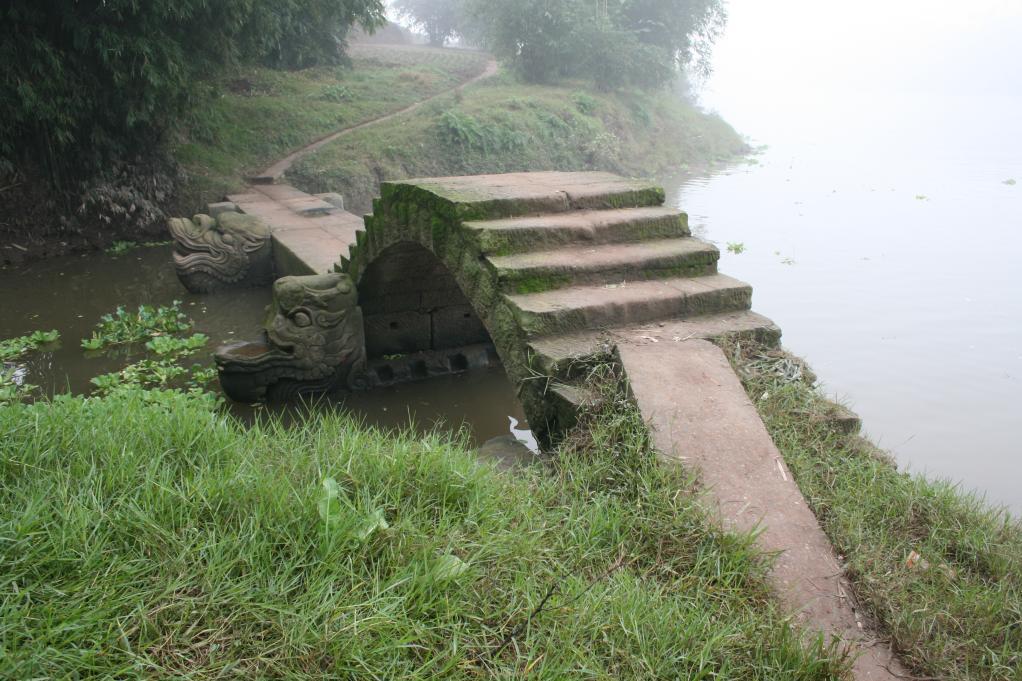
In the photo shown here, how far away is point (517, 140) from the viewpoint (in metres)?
17.5

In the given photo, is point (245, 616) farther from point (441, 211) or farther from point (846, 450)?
point (441, 211)

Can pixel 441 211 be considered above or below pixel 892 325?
above

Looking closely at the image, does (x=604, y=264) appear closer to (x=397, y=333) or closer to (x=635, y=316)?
(x=635, y=316)

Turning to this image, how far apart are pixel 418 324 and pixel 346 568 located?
15.8 feet

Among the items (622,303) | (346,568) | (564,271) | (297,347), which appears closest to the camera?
(346,568)

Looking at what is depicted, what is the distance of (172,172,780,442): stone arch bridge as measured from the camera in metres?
3.89

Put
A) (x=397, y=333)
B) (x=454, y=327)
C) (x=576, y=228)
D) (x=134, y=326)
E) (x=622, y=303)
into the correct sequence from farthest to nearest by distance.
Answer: (x=134, y=326) → (x=454, y=327) → (x=397, y=333) → (x=576, y=228) → (x=622, y=303)

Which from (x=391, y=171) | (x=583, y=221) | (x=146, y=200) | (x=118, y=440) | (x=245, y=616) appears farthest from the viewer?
(x=391, y=171)

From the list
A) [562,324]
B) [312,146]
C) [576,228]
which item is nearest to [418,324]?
[576,228]

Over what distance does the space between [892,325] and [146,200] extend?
10.1 m

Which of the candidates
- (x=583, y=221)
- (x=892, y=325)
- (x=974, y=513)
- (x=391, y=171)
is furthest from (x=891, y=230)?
(x=974, y=513)

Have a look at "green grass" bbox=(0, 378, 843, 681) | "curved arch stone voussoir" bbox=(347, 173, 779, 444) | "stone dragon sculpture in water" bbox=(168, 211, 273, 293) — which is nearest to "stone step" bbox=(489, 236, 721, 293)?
"curved arch stone voussoir" bbox=(347, 173, 779, 444)

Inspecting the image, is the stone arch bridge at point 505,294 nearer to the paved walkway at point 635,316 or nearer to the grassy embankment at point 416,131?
the paved walkway at point 635,316

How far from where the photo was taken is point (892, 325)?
810 centimetres
